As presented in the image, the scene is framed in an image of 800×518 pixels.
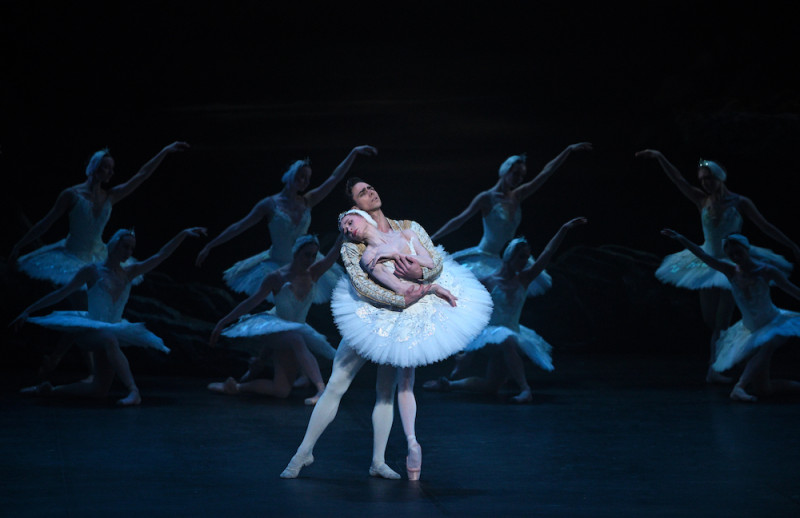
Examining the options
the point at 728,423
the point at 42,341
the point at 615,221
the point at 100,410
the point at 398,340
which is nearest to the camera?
the point at 398,340

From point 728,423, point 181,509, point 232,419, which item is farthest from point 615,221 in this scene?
point 181,509

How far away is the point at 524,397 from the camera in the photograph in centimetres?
537

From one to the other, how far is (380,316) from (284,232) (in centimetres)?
306


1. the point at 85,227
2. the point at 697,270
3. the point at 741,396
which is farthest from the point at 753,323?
the point at 85,227

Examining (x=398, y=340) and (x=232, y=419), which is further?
(x=232, y=419)

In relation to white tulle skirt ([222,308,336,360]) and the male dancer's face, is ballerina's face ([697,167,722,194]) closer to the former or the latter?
white tulle skirt ([222,308,336,360])

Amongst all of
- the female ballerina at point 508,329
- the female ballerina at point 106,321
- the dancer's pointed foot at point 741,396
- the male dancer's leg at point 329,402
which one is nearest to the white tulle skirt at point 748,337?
the dancer's pointed foot at point 741,396

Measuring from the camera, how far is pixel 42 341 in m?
6.96

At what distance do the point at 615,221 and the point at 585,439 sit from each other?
4.74 meters

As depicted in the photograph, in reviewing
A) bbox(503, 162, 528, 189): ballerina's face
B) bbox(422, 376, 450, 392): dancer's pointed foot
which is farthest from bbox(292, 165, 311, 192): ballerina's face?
bbox(422, 376, 450, 392): dancer's pointed foot

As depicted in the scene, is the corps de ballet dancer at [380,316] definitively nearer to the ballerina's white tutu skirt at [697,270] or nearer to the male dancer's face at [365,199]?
the male dancer's face at [365,199]

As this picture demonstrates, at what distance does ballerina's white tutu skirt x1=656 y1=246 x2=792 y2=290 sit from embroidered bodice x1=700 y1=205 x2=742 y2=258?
0.11m

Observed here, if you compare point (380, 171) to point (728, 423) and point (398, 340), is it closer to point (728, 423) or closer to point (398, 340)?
point (728, 423)

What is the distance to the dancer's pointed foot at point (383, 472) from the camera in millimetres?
3512
